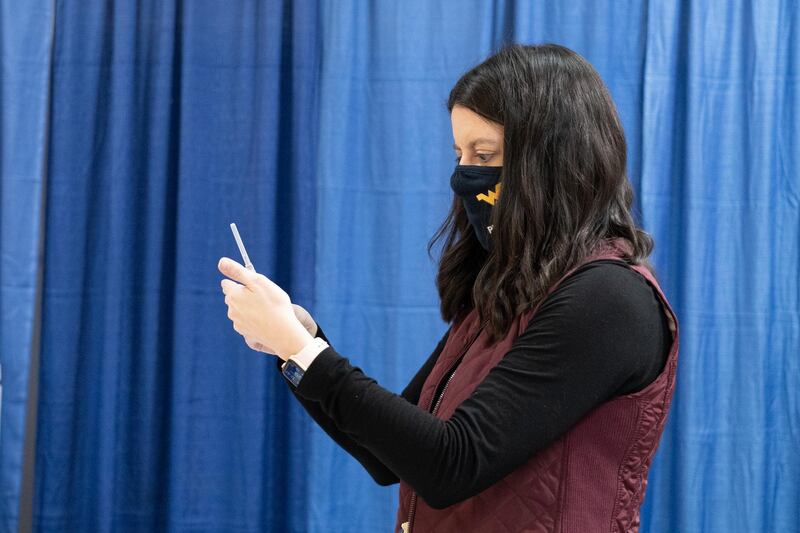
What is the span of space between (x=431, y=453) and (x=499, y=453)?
0.07 m

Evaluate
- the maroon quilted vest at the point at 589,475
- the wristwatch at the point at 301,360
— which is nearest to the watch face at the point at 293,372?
the wristwatch at the point at 301,360

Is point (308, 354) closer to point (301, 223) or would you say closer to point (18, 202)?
point (301, 223)

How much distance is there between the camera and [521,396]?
84cm

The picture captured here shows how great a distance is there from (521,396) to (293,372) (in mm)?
247

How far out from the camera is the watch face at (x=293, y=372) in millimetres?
897

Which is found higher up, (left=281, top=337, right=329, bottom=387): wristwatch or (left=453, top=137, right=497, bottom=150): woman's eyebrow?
(left=453, top=137, right=497, bottom=150): woman's eyebrow

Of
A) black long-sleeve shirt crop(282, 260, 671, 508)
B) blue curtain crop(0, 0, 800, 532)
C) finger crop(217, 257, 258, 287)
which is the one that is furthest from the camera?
blue curtain crop(0, 0, 800, 532)

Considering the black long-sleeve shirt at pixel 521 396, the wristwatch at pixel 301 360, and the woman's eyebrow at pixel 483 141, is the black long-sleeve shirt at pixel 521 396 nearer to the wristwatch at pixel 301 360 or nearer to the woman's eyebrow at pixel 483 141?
the wristwatch at pixel 301 360

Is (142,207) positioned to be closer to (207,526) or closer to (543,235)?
(207,526)

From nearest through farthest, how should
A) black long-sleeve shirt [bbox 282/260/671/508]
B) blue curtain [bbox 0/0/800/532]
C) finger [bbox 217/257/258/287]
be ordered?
black long-sleeve shirt [bbox 282/260/671/508] → finger [bbox 217/257/258/287] → blue curtain [bbox 0/0/800/532]

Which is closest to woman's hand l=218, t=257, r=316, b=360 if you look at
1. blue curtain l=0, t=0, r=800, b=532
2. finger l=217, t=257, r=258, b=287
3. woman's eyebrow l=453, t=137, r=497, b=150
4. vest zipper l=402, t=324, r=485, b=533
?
finger l=217, t=257, r=258, b=287

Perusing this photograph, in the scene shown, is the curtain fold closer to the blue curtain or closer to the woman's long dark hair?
the blue curtain

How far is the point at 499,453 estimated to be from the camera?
0.84 metres

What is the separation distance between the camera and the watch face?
897 millimetres
